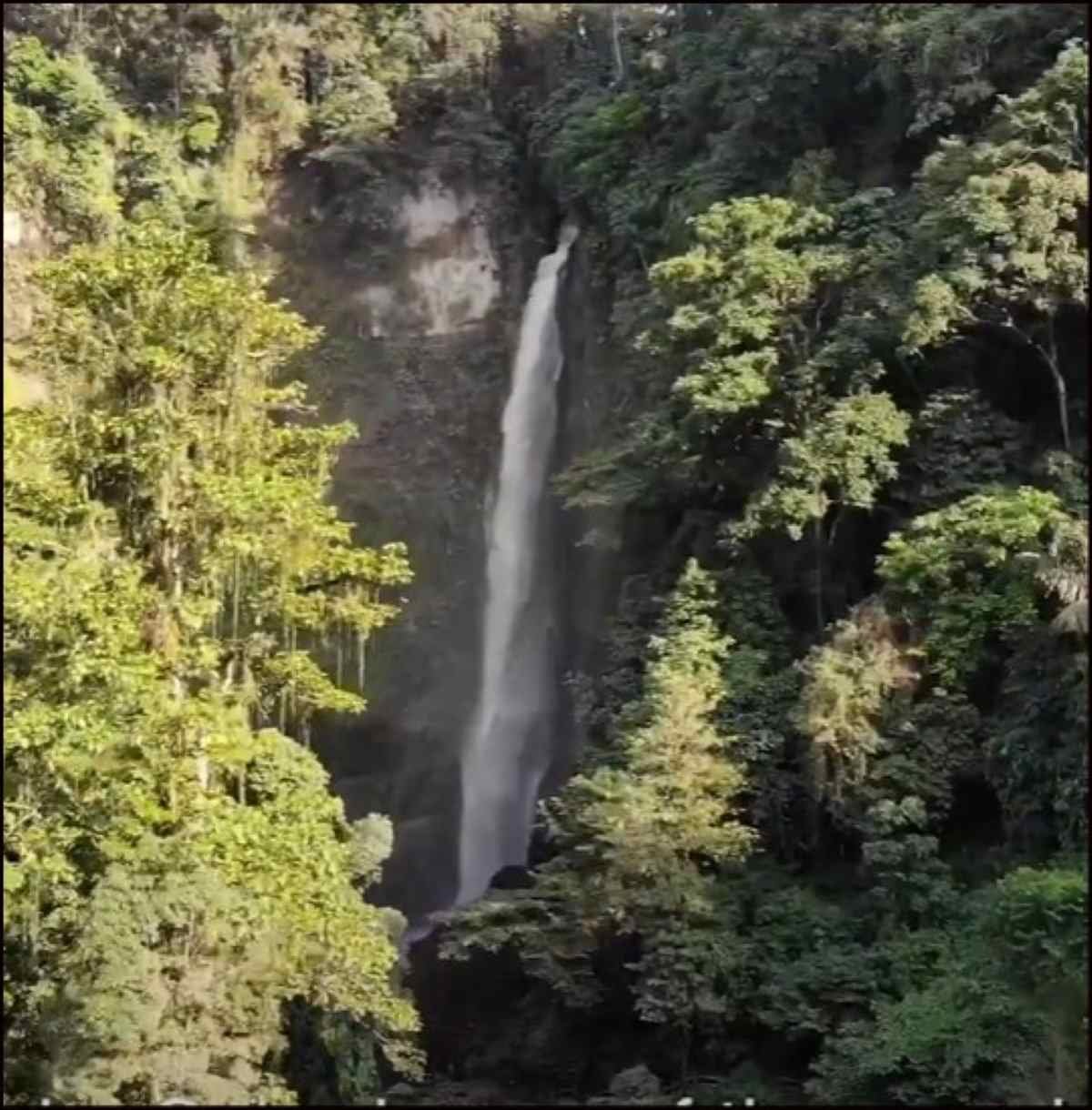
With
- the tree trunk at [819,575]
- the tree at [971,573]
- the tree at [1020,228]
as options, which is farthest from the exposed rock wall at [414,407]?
the tree at [1020,228]

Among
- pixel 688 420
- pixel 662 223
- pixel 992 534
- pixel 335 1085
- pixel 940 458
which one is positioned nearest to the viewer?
pixel 335 1085

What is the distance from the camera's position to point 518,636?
23.9 metres

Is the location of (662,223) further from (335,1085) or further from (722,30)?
(335,1085)

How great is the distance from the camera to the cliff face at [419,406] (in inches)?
→ 907

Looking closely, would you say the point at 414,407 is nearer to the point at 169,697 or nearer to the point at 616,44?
the point at 616,44

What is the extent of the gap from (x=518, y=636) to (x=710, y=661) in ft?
25.4

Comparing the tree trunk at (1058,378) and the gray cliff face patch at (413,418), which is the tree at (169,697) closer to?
the gray cliff face patch at (413,418)

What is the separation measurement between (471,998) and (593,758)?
10.6 feet

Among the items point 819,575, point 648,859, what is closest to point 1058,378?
point 819,575

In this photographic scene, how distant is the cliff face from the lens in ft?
75.6

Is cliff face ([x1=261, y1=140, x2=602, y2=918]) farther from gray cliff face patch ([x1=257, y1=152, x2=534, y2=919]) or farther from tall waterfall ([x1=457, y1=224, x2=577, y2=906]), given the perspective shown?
tall waterfall ([x1=457, y1=224, x2=577, y2=906])

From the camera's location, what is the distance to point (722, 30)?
22.4 meters

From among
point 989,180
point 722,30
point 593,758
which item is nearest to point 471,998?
point 593,758

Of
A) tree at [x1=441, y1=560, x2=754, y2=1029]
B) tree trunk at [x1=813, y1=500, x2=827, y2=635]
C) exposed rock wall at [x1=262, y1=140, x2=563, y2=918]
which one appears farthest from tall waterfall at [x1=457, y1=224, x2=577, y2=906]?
tree trunk at [x1=813, y1=500, x2=827, y2=635]
